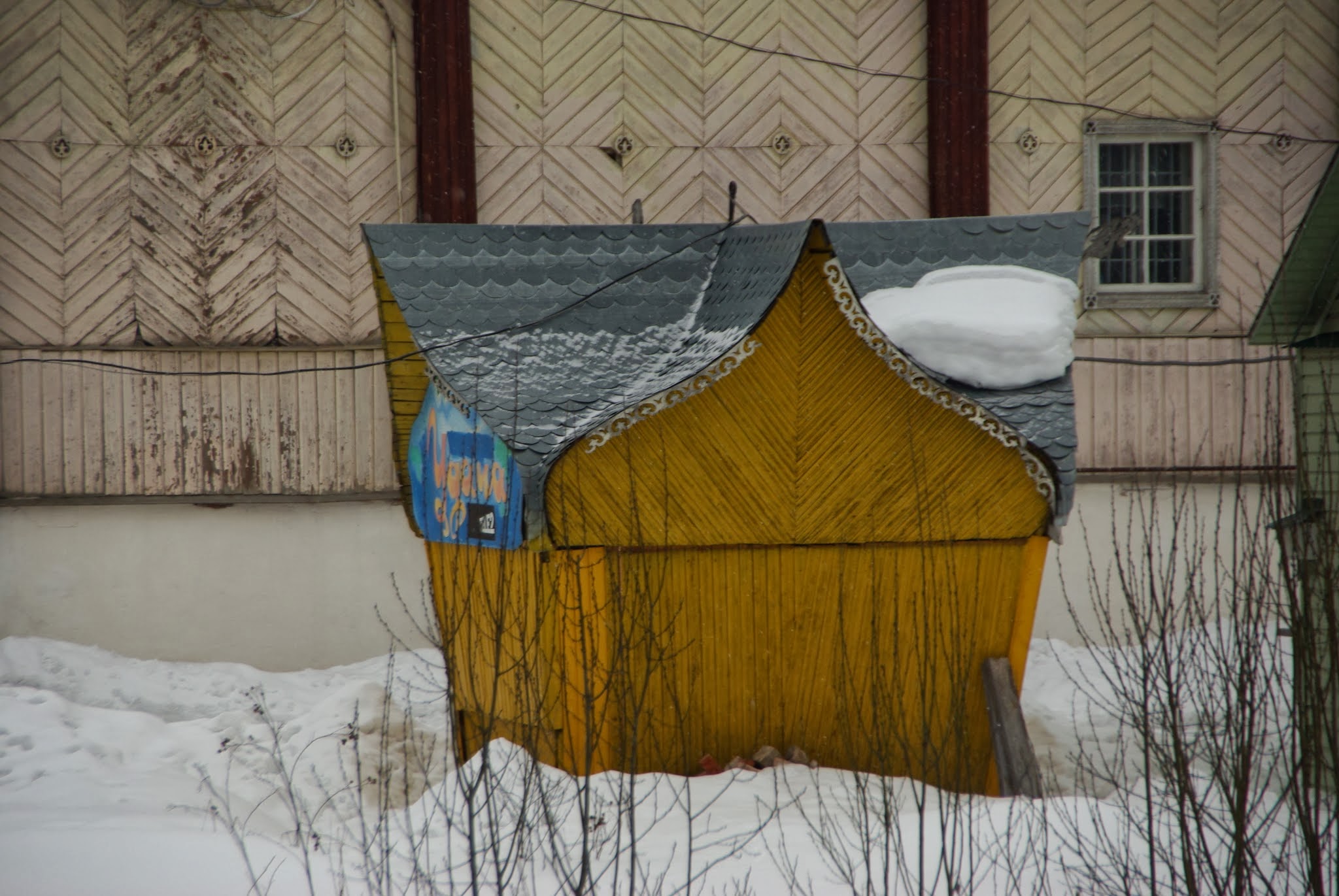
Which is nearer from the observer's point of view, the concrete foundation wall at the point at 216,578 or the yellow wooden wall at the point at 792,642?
the yellow wooden wall at the point at 792,642

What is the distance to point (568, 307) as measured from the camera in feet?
23.7

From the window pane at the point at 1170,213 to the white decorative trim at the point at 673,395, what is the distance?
21.1ft

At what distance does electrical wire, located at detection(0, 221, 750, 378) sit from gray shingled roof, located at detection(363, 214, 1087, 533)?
2 cm

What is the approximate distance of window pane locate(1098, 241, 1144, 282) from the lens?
11180 mm

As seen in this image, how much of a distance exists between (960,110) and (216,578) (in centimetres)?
732

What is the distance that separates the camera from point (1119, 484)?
35.8 ft

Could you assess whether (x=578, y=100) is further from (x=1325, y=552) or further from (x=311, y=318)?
(x=1325, y=552)

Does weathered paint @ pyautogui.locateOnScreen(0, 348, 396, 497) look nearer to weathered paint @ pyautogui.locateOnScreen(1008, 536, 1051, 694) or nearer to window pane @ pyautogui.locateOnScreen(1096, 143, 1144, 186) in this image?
weathered paint @ pyautogui.locateOnScreen(1008, 536, 1051, 694)

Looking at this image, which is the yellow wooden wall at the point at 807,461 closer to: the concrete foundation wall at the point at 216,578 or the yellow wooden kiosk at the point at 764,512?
the yellow wooden kiosk at the point at 764,512

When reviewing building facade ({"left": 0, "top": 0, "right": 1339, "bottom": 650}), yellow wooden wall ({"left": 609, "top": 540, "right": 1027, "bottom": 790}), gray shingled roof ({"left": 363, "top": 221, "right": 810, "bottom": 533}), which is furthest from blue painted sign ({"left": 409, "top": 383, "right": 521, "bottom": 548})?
building facade ({"left": 0, "top": 0, "right": 1339, "bottom": 650})

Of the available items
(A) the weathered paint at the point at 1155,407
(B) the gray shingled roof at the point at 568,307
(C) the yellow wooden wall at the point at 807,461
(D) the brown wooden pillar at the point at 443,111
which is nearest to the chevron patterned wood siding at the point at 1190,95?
(A) the weathered paint at the point at 1155,407

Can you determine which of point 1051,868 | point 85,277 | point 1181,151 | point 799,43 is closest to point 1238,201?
point 1181,151

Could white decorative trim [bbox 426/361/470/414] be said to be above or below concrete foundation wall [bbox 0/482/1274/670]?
above

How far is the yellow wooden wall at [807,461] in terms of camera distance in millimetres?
6363
